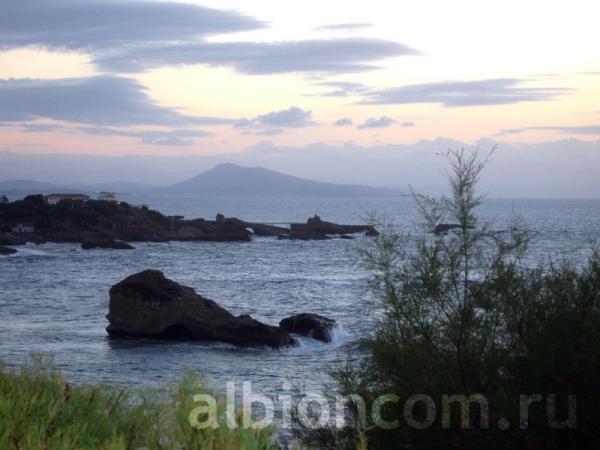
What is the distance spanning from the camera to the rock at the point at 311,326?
112ft

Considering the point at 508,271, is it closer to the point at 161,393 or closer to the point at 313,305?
the point at 161,393

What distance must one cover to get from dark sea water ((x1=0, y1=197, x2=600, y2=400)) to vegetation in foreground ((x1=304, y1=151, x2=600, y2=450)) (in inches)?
57.7

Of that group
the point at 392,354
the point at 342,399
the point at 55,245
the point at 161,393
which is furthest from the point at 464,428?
the point at 55,245

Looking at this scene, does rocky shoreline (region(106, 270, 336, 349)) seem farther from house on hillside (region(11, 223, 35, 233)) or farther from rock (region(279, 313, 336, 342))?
house on hillside (region(11, 223, 35, 233))

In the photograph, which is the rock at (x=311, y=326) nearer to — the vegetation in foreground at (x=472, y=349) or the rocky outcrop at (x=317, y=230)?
the vegetation in foreground at (x=472, y=349)

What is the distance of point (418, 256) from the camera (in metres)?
15.0

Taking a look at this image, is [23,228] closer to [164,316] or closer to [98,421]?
[164,316]

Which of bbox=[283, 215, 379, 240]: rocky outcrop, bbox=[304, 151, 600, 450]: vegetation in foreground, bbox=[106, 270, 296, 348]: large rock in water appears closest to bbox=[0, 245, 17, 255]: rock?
bbox=[283, 215, 379, 240]: rocky outcrop

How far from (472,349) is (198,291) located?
42.9 m

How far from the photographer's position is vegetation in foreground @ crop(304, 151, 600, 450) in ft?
42.3

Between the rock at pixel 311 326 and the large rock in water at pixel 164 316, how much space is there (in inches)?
53.5

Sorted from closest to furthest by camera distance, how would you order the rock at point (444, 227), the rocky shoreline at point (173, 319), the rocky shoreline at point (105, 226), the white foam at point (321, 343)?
1. the rock at point (444, 227)
2. the white foam at point (321, 343)
3. the rocky shoreline at point (173, 319)
4. the rocky shoreline at point (105, 226)

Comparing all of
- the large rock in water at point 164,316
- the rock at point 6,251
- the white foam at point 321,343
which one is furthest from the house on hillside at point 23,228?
the white foam at point 321,343

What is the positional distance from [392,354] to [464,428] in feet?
6.15
